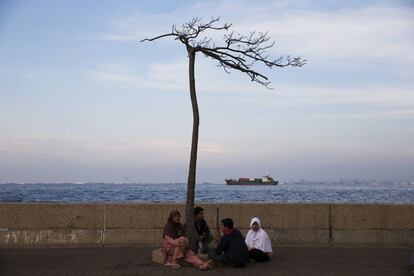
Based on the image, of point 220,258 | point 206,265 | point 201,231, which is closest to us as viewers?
point 206,265

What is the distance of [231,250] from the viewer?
32.7ft

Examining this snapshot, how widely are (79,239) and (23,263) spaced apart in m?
2.35

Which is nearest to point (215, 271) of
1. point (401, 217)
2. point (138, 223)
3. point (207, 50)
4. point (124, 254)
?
point (124, 254)

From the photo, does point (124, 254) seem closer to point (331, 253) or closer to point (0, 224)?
point (0, 224)

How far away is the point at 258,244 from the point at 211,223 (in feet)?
6.77

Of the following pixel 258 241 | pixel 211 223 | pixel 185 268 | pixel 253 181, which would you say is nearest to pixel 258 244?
pixel 258 241

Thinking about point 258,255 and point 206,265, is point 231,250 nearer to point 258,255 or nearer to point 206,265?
point 206,265

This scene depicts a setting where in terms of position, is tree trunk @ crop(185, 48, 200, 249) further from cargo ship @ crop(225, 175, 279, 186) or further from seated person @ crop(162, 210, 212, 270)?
cargo ship @ crop(225, 175, 279, 186)

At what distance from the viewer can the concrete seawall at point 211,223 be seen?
1240 cm

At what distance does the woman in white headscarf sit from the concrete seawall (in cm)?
168

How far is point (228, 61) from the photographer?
35.8 ft

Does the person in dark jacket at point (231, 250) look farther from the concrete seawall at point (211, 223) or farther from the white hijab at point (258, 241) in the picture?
the concrete seawall at point (211, 223)

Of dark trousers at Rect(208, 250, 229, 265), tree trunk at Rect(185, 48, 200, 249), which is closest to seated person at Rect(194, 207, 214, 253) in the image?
tree trunk at Rect(185, 48, 200, 249)

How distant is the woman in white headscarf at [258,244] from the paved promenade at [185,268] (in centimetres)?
18
